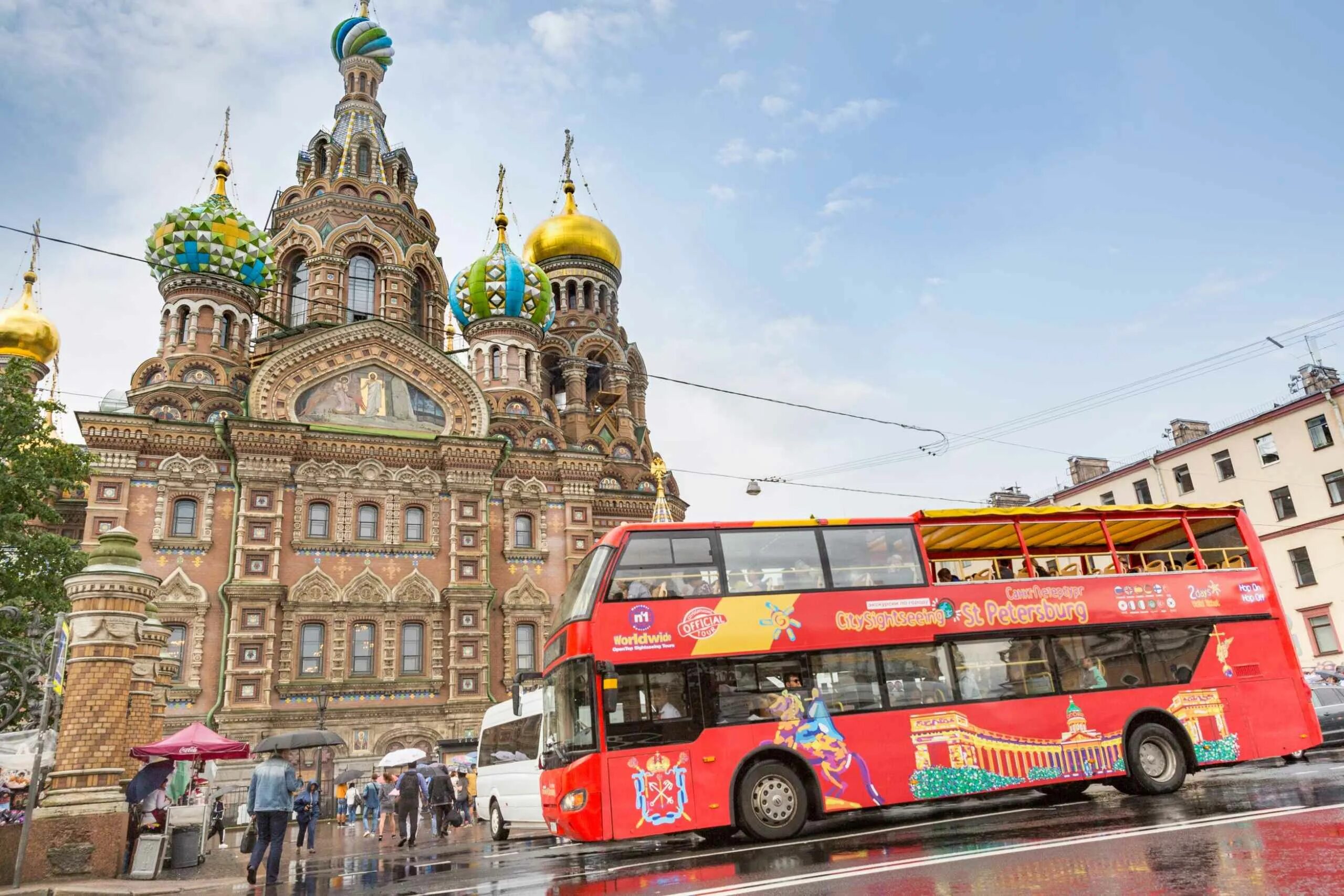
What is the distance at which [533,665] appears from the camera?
106ft

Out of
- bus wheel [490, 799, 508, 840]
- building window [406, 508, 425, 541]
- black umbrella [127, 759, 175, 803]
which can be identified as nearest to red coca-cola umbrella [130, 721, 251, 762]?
A: black umbrella [127, 759, 175, 803]

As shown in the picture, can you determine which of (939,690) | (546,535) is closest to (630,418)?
(546,535)

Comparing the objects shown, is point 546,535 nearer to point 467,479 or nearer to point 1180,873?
point 467,479

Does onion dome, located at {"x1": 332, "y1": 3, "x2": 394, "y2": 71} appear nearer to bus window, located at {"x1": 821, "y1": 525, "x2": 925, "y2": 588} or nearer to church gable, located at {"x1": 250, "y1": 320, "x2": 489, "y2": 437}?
church gable, located at {"x1": 250, "y1": 320, "x2": 489, "y2": 437}

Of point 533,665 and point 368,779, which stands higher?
point 533,665

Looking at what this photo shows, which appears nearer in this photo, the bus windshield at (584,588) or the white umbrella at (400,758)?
the bus windshield at (584,588)

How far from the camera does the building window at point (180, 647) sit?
1110 inches

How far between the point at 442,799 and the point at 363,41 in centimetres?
3921

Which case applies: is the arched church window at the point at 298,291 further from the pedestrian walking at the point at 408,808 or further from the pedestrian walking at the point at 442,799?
the pedestrian walking at the point at 408,808

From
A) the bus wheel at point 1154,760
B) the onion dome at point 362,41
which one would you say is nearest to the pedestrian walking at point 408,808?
the bus wheel at point 1154,760

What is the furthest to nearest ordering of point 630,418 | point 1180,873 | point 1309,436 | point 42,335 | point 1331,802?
point 630,418 → point 42,335 → point 1309,436 → point 1331,802 → point 1180,873

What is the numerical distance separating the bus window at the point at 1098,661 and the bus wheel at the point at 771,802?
397 cm

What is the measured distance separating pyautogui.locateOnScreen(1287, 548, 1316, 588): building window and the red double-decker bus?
80.6ft

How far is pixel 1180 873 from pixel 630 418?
3861 centimetres
